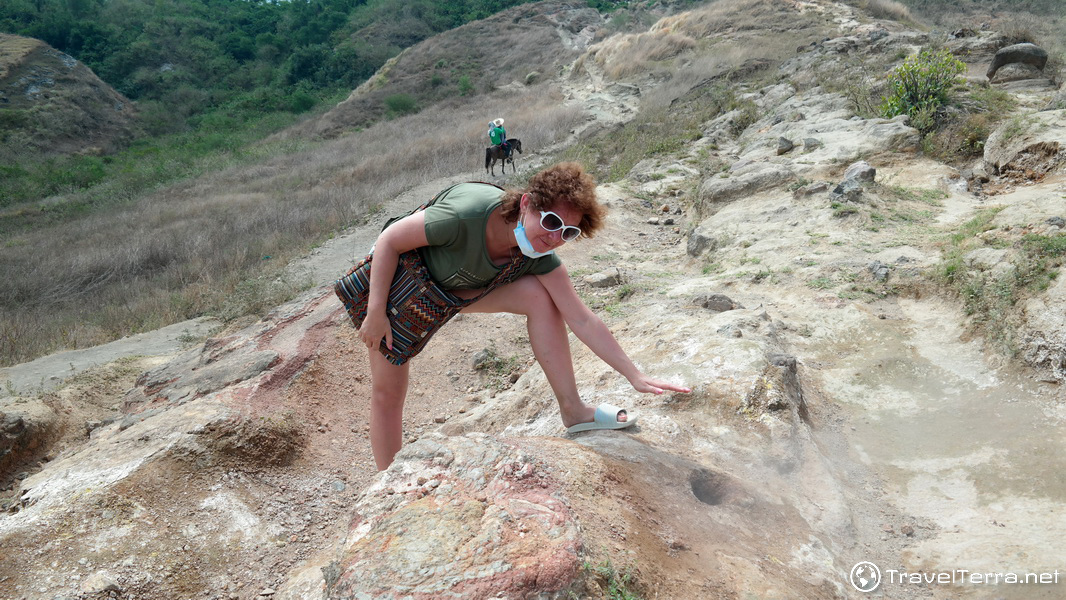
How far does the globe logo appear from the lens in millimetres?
1852

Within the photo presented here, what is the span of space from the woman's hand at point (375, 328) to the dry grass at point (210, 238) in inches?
191

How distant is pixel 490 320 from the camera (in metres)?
5.01

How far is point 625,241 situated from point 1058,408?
184 inches

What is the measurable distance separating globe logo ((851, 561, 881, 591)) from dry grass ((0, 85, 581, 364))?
610 centimetres

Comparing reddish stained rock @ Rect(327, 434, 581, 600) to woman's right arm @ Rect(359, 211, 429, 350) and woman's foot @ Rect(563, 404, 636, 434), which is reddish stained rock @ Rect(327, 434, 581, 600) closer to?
woman's right arm @ Rect(359, 211, 429, 350)

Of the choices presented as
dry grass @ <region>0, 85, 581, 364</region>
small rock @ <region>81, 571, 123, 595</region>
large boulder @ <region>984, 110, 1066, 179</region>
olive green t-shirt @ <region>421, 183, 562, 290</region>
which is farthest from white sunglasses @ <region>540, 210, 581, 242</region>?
dry grass @ <region>0, 85, 581, 364</region>

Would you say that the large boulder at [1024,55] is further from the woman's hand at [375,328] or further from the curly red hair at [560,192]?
the woman's hand at [375,328]

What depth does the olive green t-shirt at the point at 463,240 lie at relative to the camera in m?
2.12

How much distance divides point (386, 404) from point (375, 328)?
16.0 inches

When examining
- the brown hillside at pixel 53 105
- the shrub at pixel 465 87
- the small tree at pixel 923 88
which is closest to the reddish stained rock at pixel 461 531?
the small tree at pixel 923 88

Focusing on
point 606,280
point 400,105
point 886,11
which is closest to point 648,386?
point 606,280

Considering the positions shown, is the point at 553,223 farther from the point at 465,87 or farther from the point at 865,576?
the point at 465,87

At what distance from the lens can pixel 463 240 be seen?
85.2 inches

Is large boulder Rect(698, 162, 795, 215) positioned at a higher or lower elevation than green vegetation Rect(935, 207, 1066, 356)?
lower
